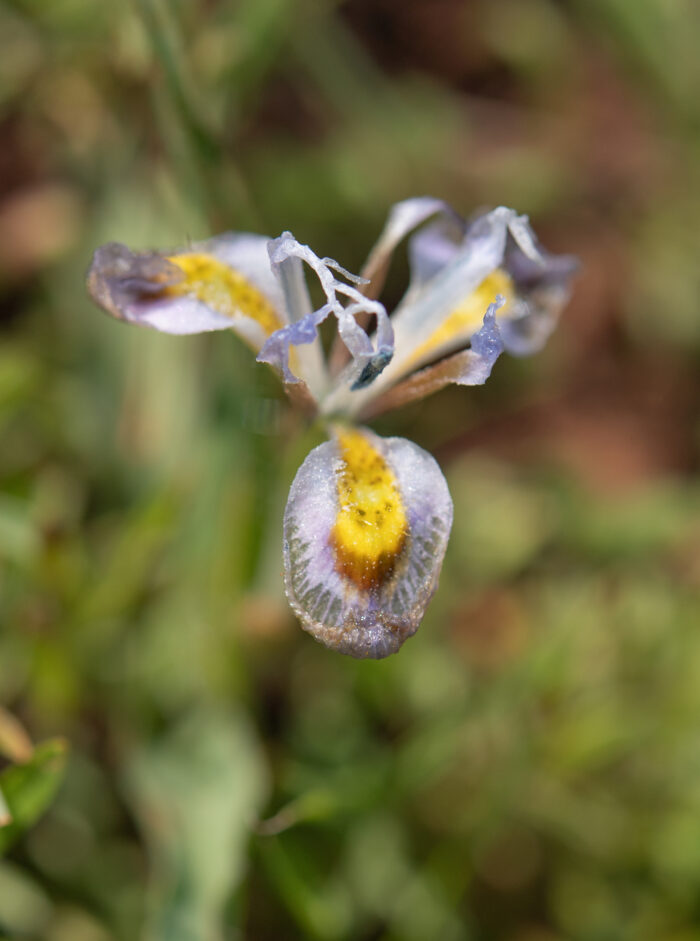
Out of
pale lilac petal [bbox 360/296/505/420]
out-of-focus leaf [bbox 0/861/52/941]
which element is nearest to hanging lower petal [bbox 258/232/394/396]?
pale lilac petal [bbox 360/296/505/420]

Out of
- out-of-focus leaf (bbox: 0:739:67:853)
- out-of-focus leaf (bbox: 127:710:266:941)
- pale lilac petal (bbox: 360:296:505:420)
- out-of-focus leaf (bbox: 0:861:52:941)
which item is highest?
pale lilac petal (bbox: 360:296:505:420)

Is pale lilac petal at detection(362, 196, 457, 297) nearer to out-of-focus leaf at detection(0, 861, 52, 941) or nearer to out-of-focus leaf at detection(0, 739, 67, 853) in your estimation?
out-of-focus leaf at detection(0, 739, 67, 853)

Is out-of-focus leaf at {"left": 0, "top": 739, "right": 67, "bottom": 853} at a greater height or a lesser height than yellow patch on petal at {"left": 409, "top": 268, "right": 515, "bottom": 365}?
lesser

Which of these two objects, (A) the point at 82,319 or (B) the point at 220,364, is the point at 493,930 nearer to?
(B) the point at 220,364

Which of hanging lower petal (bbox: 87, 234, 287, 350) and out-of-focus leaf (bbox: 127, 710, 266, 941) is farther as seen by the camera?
out-of-focus leaf (bbox: 127, 710, 266, 941)

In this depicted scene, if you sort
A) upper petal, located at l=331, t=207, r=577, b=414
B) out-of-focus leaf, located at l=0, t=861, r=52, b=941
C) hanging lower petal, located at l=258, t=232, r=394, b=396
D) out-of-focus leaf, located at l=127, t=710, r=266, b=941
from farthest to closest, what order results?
out-of-focus leaf, located at l=0, t=861, r=52, b=941, out-of-focus leaf, located at l=127, t=710, r=266, b=941, upper petal, located at l=331, t=207, r=577, b=414, hanging lower petal, located at l=258, t=232, r=394, b=396

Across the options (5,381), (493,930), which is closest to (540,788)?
(493,930)

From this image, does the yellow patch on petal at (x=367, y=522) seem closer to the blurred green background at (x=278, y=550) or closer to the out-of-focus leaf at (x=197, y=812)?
the blurred green background at (x=278, y=550)
